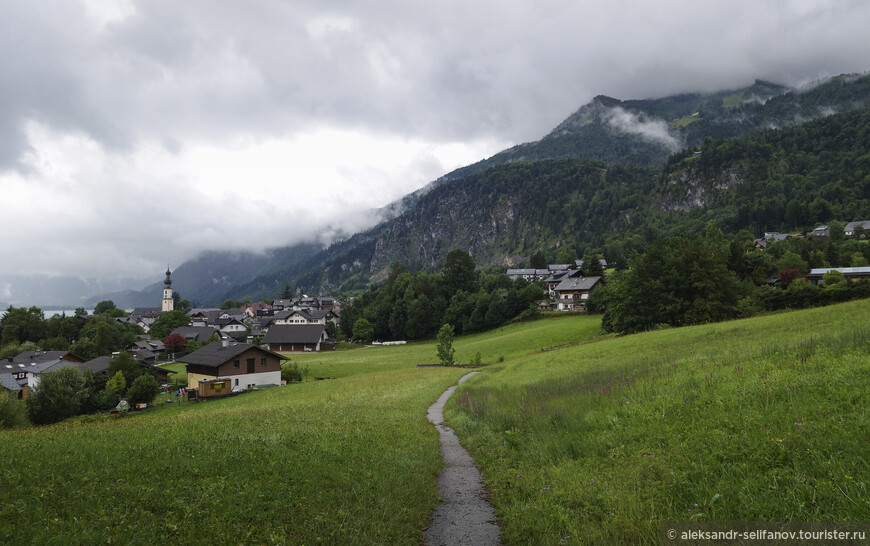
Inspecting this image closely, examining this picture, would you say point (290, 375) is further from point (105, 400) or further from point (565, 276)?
point (565, 276)

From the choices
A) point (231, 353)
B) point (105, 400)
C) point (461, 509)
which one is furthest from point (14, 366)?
point (461, 509)

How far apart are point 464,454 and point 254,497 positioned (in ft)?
27.1

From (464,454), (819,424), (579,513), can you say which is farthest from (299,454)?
(819,424)

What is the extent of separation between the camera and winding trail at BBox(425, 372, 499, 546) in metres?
8.15

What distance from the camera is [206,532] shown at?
6422 millimetres

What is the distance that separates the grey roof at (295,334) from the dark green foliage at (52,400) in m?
72.4

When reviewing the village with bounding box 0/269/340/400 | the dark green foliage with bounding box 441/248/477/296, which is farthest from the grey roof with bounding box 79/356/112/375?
the dark green foliage with bounding box 441/248/477/296

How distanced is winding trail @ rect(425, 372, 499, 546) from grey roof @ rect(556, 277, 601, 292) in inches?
4381

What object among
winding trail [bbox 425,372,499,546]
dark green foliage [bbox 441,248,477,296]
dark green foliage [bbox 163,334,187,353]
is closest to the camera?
winding trail [bbox 425,372,499,546]

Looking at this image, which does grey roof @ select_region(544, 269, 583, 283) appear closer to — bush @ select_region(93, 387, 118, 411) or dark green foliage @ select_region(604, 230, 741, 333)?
dark green foliage @ select_region(604, 230, 741, 333)

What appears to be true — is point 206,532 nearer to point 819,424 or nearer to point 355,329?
point 819,424

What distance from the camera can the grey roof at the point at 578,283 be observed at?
385ft

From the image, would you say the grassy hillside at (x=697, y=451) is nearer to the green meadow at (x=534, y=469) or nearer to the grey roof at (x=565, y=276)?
the green meadow at (x=534, y=469)

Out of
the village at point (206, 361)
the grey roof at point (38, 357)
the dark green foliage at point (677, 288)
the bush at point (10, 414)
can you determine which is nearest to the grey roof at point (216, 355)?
the village at point (206, 361)
